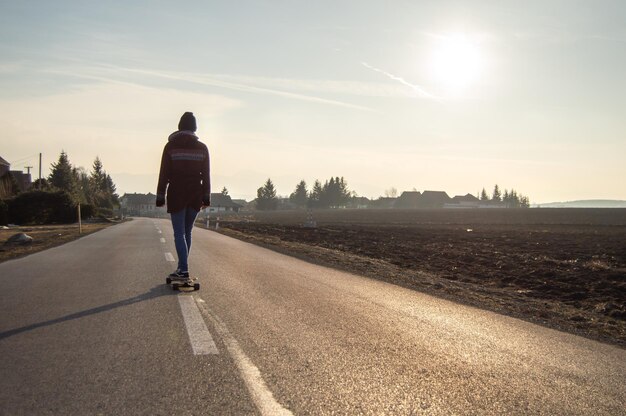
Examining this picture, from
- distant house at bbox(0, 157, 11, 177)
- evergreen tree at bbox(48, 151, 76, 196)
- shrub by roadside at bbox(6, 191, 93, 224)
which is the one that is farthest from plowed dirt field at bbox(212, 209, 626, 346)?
distant house at bbox(0, 157, 11, 177)

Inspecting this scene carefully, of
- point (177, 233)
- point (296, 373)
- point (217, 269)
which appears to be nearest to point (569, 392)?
point (296, 373)

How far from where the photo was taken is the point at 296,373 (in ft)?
12.0

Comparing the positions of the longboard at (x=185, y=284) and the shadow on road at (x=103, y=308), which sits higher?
the longboard at (x=185, y=284)

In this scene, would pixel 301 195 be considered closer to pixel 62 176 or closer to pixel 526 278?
pixel 62 176

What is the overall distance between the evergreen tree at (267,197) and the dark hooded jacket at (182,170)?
157 metres

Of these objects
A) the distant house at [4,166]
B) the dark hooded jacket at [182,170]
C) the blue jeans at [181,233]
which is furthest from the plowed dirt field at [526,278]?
the distant house at [4,166]

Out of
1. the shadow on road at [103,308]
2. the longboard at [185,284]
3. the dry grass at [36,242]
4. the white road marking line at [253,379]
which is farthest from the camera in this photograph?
the dry grass at [36,242]

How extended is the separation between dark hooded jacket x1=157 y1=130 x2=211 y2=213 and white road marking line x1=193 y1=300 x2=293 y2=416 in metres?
2.75

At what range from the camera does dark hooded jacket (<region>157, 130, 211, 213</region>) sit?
7.16m

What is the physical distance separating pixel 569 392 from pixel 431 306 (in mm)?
3489

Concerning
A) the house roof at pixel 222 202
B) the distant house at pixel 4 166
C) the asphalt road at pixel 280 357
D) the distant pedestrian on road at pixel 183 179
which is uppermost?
the distant house at pixel 4 166

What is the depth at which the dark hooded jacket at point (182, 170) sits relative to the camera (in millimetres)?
7164

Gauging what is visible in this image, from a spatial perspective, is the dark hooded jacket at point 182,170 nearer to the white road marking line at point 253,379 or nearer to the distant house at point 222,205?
the white road marking line at point 253,379

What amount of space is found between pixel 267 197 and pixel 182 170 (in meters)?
158
